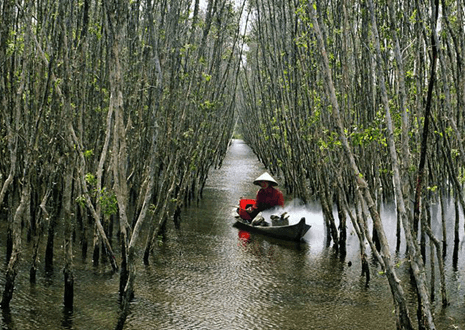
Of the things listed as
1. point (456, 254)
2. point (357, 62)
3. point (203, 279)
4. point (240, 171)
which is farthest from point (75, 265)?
point (240, 171)

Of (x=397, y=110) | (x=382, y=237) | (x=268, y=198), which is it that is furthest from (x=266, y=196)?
(x=382, y=237)

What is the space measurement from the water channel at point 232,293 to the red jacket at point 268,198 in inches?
71.5

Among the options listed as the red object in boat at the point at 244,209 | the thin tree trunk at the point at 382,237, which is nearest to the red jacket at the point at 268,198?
the red object in boat at the point at 244,209

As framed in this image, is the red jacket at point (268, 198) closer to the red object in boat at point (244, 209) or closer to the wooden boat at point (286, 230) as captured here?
the red object in boat at point (244, 209)

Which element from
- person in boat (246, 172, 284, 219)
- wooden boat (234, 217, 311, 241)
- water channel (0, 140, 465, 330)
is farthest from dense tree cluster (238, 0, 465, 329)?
person in boat (246, 172, 284, 219)

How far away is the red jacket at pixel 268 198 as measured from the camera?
12523mm

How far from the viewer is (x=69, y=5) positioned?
6234 millimetres

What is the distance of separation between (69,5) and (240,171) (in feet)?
68.3

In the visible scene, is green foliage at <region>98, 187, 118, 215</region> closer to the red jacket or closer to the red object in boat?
the red jacket

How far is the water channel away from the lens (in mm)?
5992

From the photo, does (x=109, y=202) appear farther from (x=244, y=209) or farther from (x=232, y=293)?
(x=244, y=209)

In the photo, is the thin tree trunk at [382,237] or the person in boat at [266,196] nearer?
the thin tree trunk at [382,237]

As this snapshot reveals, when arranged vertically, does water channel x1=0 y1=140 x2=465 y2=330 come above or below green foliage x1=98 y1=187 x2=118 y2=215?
below

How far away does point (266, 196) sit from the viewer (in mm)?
12555
